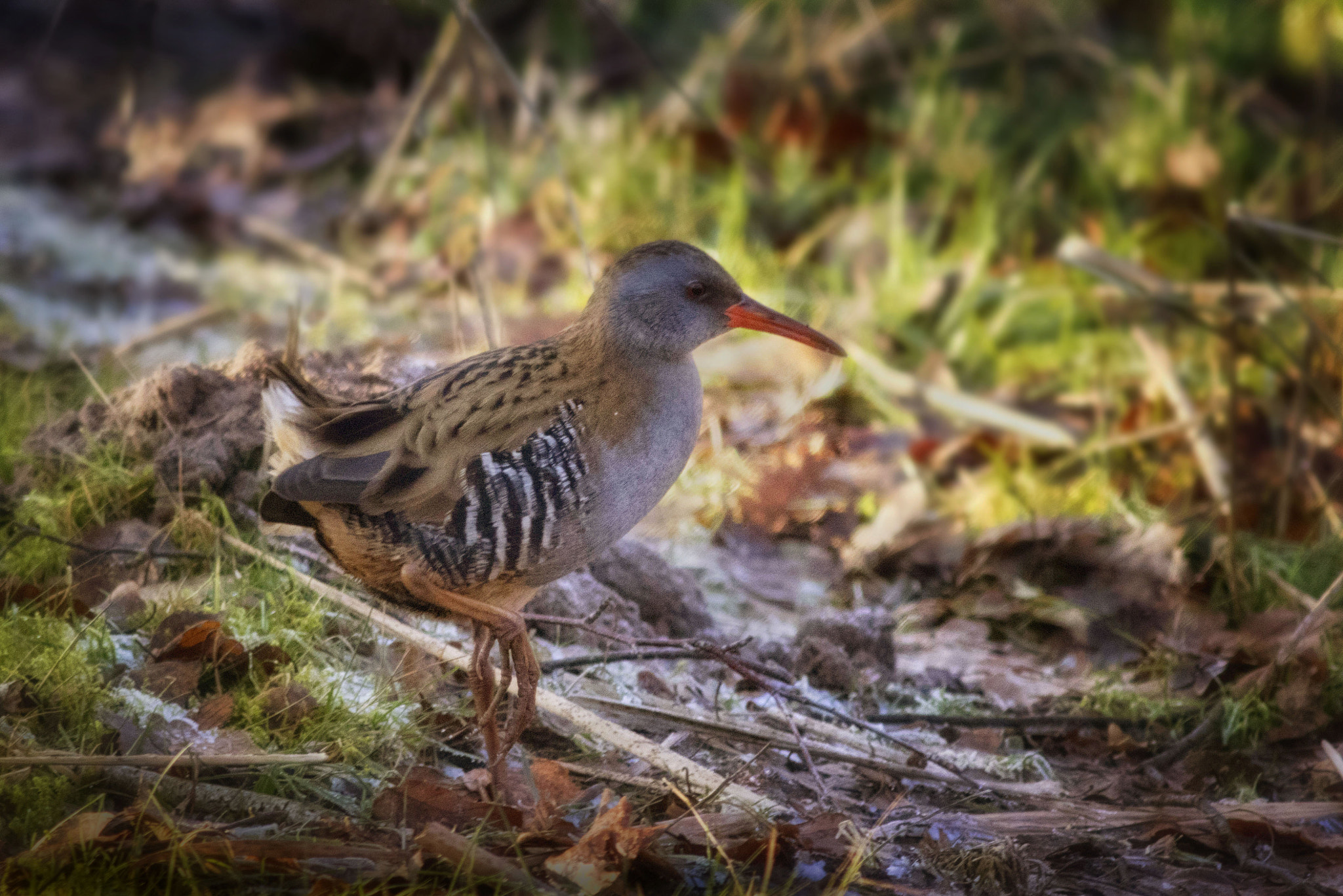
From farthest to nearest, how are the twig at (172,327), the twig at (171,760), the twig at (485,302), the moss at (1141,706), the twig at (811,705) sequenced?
the twig at (172,327) → the twig at (485,302) → the moss at (1141,706) → the twig at (811,705) → the twig at (171,760)

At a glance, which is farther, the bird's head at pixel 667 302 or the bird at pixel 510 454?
the bird's head at pixel 667 302

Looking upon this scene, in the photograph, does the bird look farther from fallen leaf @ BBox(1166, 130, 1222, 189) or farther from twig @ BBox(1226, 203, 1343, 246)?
fallen leaf @ BBox(1166, 130, 1222, 189)

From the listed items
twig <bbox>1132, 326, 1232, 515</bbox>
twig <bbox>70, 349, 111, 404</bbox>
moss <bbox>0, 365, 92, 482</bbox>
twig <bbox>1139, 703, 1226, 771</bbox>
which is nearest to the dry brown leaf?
twig <bbox>1139, 703, 1226, 771</bbox>

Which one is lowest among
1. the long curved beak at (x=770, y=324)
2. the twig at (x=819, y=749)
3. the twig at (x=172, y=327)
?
the twig at (x=819, y=749)

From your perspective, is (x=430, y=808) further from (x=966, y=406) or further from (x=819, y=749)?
(x=966, y=406)

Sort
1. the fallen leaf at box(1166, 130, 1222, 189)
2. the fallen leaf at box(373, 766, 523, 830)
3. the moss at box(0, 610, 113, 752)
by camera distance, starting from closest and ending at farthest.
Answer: the fallen leaf at box(373, 766, 523, 830) → the moss at box(0, 610, 113, 752) → the fallen leaf at box(1166, 130, 1222, 189)

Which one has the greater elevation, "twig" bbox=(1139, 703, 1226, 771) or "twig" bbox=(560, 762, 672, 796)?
"twig" bbox=(560, 762, 672, 796)

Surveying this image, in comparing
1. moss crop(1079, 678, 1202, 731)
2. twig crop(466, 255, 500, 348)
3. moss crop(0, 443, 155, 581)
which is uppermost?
twig crop(466, 255, 500, 348)

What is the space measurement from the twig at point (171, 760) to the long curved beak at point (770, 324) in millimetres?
1280

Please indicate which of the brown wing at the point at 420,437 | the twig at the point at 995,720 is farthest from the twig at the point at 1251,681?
the brown wing at the point at 420,437

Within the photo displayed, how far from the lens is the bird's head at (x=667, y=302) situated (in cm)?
282

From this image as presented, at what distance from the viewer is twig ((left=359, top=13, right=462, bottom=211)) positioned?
18.7 ft

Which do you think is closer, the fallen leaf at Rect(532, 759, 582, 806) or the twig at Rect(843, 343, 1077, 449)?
the fallen leaf at Rect(532, 759, 582, 806)

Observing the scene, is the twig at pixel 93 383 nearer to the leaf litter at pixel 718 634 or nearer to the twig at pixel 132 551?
the leaf litter at pixel 718 634
